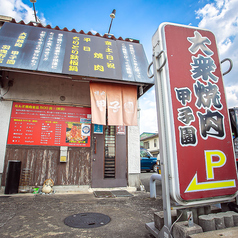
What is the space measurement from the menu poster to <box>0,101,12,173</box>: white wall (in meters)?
0.12

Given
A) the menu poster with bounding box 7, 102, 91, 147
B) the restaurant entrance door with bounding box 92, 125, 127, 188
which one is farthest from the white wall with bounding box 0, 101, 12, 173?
the restaurant entrance door with bounding box 92, 125, 127, 188

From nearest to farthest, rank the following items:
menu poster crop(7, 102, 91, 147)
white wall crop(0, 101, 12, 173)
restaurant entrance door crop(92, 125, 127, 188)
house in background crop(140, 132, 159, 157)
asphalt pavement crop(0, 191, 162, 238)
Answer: asphalt pavement crop(0, 191, 162, 238)
white wall crop(0, 101, 12, 173)
menu poster crop(7, 102, 91, 147)
restaurant entrance door crop(92, 125, 127, 188)
house in background crop(140, 132, 159, 157)

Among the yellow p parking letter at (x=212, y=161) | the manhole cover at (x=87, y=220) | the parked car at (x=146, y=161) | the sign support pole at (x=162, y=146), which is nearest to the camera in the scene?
the sign support pole at (x=162, y=146)

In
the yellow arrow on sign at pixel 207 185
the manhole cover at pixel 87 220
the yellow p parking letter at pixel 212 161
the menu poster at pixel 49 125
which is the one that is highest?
the menu poster at pixel 49 125

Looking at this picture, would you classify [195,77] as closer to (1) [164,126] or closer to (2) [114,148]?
(1) [164,126]

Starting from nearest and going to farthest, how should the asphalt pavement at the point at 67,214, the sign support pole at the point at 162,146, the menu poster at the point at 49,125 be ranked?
the sign support pole at the point at 162,146, the asphalt pavement at the point at 67,214, the menu poster at the point at 49,125

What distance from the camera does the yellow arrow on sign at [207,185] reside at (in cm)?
208

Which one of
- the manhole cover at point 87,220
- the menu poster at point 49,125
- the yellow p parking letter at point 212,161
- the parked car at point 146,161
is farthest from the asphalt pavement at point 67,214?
the parked car at point 146,161

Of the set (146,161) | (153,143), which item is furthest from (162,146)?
(153,143)

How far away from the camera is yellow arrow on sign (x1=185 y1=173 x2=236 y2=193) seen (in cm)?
208

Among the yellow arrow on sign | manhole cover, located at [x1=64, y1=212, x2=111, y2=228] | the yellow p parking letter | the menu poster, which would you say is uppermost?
the menu poster

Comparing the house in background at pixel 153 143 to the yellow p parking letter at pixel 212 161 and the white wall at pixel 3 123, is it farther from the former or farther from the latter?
the yellow p parking letter at pixel 212 161

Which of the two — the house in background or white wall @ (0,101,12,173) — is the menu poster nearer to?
white wall @ (0,101,12,173)

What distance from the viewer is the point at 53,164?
231 inches
